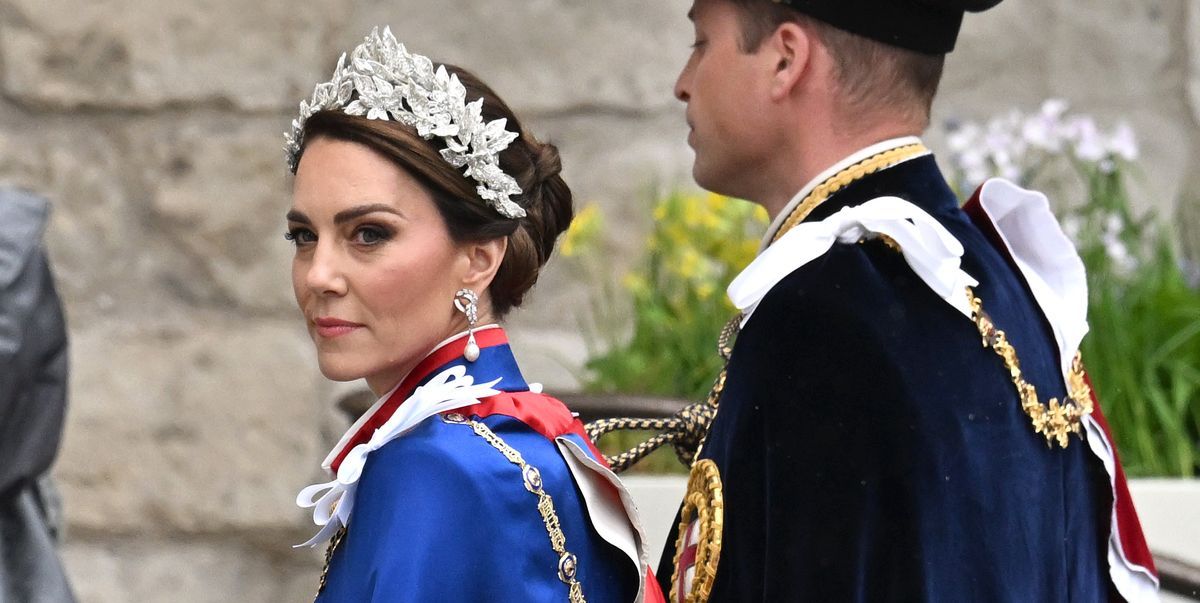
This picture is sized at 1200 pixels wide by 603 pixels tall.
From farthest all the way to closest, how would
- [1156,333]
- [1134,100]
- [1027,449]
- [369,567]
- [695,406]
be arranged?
1. [1134,100]
2. [1156,333]
3. [695,406]
4. [1027,449]
5. [369,567]

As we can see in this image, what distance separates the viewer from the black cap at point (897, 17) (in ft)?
6.15

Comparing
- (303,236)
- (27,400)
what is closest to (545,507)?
(303,236)

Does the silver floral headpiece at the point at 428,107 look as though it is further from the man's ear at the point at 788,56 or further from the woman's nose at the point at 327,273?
the man's ear at the point at 788,56

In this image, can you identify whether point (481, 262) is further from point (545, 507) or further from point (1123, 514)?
point (1123, 514)

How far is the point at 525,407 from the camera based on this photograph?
1.66 metres

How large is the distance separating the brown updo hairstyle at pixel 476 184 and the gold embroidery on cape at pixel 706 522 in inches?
10.7

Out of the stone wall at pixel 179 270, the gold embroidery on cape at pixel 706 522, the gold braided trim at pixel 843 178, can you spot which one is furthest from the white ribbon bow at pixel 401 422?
the stone wall at pixel 179 270

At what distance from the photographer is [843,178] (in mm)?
1888

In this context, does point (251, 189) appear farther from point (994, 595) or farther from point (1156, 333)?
point (994, 595)

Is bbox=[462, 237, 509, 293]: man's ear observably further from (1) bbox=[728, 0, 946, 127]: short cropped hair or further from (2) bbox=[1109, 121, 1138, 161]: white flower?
(2) bbox=[1109, 121, 1138, 161]: white flower

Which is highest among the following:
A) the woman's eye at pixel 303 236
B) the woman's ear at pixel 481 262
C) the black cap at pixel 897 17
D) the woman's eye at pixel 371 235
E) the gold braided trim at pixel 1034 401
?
the black cap at pixel 897 17

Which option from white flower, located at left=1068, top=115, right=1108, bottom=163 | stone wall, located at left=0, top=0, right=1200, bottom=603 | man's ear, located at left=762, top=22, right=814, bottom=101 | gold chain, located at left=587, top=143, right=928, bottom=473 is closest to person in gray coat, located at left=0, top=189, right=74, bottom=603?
stone wall, located at left=0, top=0, right=1200, bottom=603

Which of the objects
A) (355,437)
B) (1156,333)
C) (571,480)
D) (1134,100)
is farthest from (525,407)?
(1134,100)

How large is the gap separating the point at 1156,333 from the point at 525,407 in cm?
184
